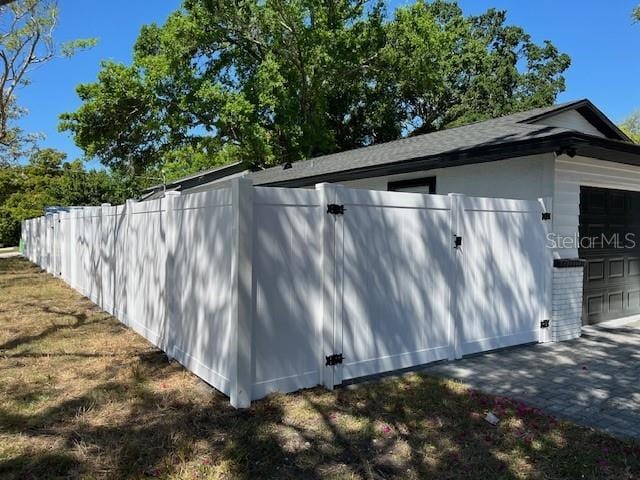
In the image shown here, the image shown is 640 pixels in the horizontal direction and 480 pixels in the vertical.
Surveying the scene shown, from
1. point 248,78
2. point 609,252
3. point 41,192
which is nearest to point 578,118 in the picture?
point 609,252

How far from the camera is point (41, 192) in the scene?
41.7 meters

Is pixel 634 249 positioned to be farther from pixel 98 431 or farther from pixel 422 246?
pixel 98 431

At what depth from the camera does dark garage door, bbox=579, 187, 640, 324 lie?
750 cm

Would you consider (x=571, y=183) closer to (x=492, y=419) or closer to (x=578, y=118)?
(x=492, y=419)

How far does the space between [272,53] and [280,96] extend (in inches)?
96.7

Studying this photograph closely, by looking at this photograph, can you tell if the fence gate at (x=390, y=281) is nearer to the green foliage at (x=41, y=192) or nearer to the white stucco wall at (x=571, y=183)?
the white stucco wall at (x=571, y=183)

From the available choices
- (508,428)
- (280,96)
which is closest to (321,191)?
(508,428)

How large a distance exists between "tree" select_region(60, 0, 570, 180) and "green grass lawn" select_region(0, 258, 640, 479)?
17168 mm

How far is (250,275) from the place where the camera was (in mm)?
4051

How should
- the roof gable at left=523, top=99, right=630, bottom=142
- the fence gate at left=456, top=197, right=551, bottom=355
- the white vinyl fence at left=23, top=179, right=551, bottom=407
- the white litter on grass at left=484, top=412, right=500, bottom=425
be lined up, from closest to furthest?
the white litter on grass at left=484, top=412, right=500, bottom=425, the white vinyl fence at left=23, top=179, right=551, bottom=407, the fence gate at left=456, top=197, right=551, bottom=355, the roof gable at left=523, top=99, right=630, bottom=142

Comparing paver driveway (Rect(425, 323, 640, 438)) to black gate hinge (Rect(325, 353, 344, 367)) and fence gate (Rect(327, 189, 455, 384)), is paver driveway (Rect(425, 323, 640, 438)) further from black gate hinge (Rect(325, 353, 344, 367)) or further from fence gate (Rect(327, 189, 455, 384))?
black gate hinge (Rect(325, 353, 344, 367))

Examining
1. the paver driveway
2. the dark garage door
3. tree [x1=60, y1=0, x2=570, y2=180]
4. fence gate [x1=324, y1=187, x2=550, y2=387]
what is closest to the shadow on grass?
the paver driveway

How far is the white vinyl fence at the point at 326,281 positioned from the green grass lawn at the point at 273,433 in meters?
0.32

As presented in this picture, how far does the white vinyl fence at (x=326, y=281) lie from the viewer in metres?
4.17
